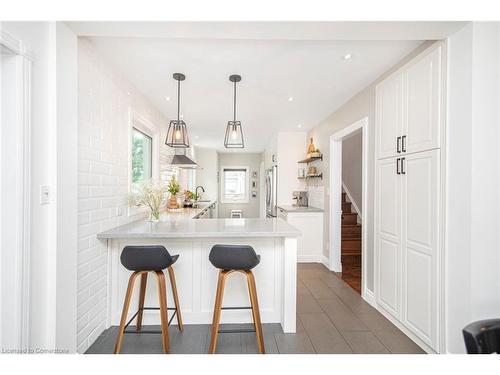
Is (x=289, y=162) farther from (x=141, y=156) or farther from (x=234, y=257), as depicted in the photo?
(x=234, y=257)

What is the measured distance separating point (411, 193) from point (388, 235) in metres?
0.53

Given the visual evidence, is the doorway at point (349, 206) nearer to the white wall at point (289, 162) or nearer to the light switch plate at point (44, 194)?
the white wall at point (289, 162)

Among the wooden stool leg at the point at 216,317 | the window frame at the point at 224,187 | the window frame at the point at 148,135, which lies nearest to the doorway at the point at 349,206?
the wooden stool leg at the point at 216,317

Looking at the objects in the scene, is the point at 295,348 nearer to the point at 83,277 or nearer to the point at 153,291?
the point at 153,291

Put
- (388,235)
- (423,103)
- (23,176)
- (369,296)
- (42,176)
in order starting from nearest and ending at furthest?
(23,176)
(42,176)
(423,103)
(388,235)
(369,296)

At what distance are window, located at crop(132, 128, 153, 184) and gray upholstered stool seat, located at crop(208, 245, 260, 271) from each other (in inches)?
68.3

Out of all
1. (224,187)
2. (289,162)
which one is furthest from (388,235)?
(224,187)

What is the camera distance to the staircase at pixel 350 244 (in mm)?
4042

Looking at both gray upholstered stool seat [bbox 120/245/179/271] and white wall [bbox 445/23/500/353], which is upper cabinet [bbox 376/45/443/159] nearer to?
white wall [bbox 445/23/500/353]

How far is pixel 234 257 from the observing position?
72.4 inches

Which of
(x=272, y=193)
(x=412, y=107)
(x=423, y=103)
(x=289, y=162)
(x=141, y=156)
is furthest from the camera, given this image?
(x=272, y=193)

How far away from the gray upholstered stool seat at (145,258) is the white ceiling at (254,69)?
1.59 m

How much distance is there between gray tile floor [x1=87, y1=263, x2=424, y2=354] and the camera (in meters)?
2.00

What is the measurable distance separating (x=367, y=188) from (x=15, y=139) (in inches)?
117
